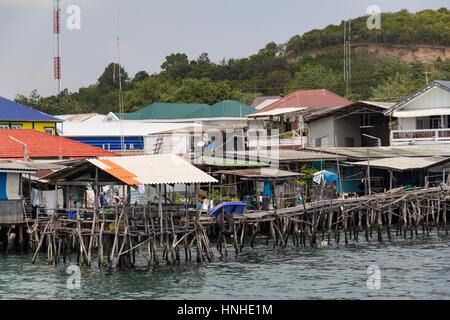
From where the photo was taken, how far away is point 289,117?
2178 inches

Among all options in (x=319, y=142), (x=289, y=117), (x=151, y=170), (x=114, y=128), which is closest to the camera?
(x=151, y=170)

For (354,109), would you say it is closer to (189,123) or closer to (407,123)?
(407,123)

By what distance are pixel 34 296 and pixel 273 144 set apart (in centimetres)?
2579

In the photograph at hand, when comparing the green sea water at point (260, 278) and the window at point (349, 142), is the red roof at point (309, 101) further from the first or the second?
the green sea water at point (260, 278)

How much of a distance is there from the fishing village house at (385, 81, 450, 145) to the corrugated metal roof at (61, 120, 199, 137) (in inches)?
465

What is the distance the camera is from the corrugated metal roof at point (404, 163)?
41750mm

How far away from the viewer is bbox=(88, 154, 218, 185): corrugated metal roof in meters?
28.7

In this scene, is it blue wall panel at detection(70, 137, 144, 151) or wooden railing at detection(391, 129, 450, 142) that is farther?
blue wall panel at detection(70, 137, 144, 151)

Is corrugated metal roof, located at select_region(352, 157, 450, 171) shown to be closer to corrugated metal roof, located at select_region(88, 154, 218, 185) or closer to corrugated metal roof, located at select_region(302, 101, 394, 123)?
corrugated metal roof, located at select_region(302, 101, 394, 123)

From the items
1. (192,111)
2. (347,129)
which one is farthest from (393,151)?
(192,111)

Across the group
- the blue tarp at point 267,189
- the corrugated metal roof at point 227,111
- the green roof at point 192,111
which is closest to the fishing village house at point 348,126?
the corrugated metal roof at point 227,111

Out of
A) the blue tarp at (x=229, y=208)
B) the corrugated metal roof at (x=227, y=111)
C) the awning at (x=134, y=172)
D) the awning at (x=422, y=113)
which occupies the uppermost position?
the corrugated metal roof at (x=227, y=111)

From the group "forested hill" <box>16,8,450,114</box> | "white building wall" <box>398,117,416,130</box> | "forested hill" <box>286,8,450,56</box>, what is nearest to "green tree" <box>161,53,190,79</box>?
"forested hill" <box>16,8,450,114</box>

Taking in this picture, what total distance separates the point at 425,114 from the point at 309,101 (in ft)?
39.1
